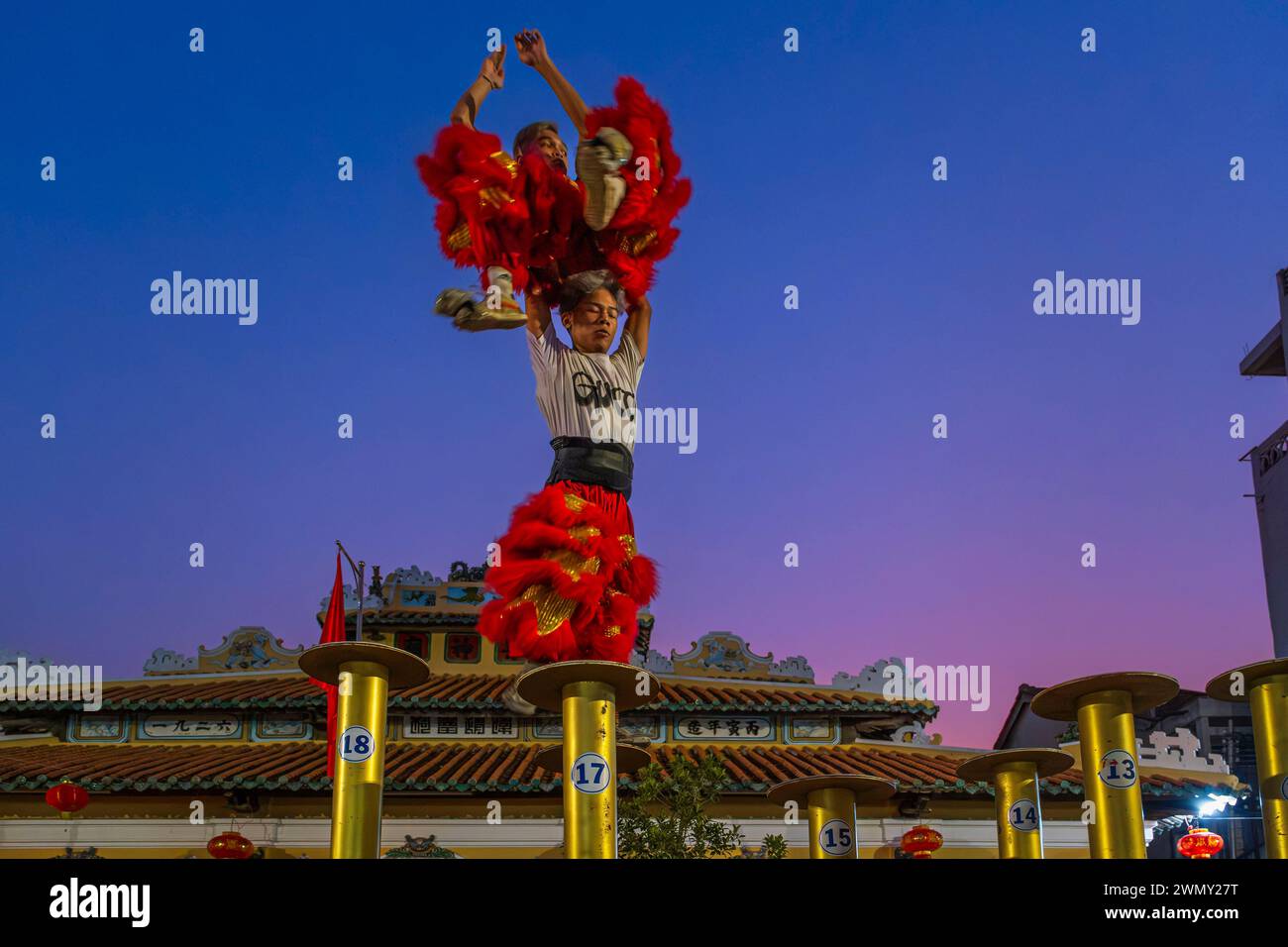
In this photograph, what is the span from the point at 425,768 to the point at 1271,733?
8419 mm

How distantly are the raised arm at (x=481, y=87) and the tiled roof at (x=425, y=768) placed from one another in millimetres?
5764

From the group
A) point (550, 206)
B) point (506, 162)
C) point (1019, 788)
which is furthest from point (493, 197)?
point (1019, 788)

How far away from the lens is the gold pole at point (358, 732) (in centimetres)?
697

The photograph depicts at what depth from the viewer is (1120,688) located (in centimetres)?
730

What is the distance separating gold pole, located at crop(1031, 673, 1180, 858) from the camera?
7211 mm

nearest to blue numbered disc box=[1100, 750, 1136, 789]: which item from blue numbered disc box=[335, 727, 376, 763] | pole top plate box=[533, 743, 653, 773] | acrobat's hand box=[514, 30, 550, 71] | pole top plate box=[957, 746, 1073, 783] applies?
pole top plate box=[957, 746, 1073, 783]

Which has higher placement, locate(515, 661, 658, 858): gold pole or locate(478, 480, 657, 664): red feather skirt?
locate(478, 480, 657, 664): red feather skirt

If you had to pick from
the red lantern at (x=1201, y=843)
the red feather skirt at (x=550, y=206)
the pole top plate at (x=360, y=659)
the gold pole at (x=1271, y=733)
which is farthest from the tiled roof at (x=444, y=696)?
the gold pole at (x=1271, y=733)

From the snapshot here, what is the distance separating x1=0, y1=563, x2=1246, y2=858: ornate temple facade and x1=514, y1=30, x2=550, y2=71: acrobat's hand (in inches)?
242

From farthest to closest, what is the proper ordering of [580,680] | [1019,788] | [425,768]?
[425,768]
[1019,788]
[580,680]

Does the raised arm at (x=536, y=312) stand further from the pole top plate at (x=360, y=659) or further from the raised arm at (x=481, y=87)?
the pole top plate at (x=360, y=659)

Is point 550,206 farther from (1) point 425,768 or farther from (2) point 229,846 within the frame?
(1) point 425,768

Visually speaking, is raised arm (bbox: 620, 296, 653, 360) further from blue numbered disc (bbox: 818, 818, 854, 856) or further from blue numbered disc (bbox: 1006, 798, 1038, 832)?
blue numbered disc (bbox: 1006, 798, 1038, 832)
